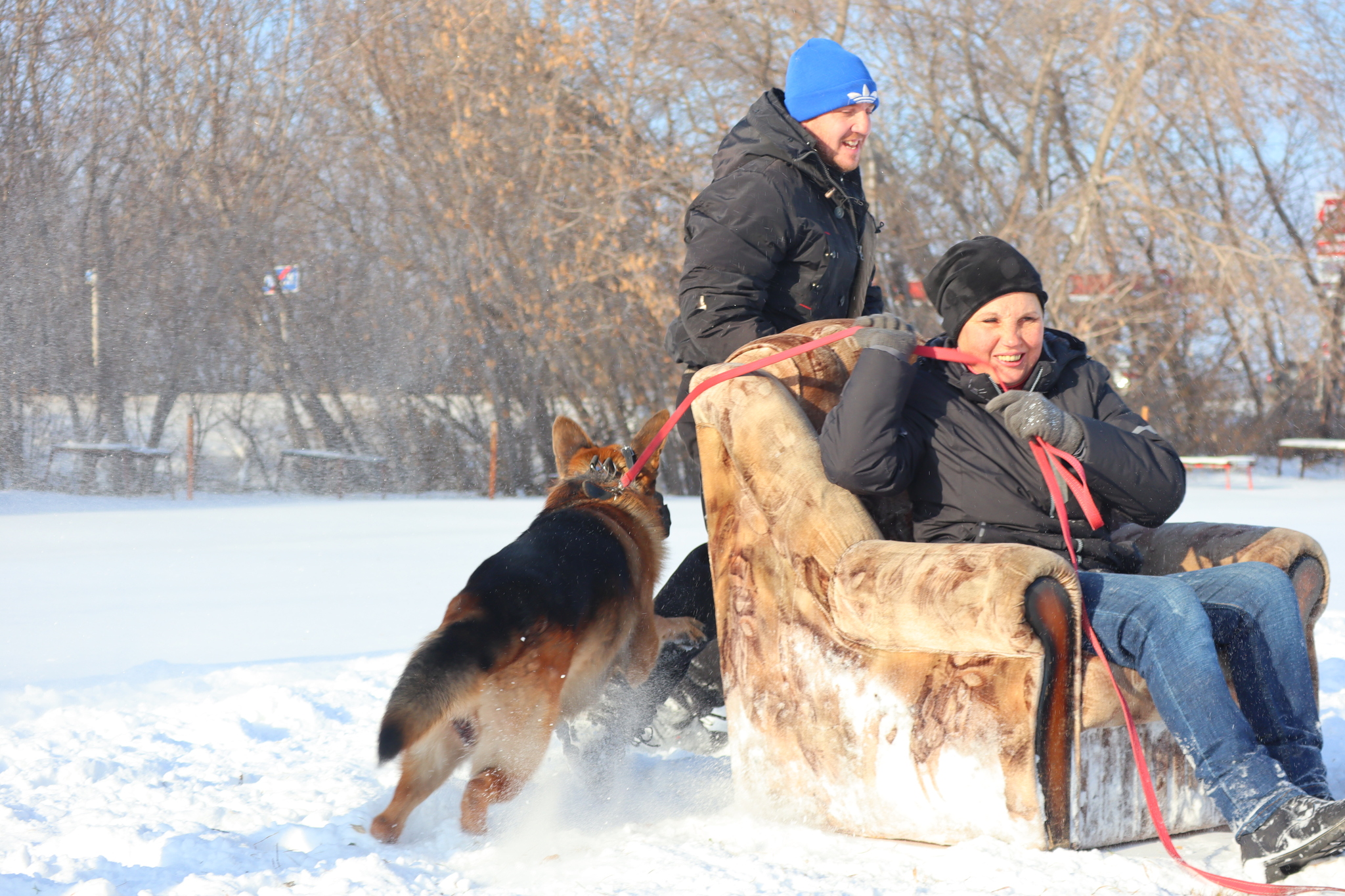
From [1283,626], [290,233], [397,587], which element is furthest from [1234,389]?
[1283,626]

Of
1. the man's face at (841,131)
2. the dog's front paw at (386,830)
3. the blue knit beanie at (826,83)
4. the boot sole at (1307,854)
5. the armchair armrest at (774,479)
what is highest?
the blue knit beanie at (826,83)

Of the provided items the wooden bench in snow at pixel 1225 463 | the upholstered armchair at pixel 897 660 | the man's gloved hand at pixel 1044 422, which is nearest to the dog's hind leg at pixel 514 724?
the upholstered armchair at pixel 897 660

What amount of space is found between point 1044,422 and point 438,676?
1.36 metres

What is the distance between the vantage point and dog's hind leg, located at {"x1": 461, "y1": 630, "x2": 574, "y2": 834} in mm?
2428

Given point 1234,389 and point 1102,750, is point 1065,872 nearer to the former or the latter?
point 1102,750

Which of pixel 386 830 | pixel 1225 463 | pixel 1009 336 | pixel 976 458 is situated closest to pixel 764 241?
pixel 1009 336

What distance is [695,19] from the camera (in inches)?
453

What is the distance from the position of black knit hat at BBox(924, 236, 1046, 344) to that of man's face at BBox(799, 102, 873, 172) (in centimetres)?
46

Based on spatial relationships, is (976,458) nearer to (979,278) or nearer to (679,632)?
(979,278)

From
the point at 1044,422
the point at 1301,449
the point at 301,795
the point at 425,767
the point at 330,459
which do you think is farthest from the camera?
the point at 1301,449

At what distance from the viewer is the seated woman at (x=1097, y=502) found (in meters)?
1.97

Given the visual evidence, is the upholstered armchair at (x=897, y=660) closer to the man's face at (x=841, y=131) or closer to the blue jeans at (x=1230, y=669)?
the blue jeans at (x=1230, y=669)

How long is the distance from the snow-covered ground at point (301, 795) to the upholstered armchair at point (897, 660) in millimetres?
85

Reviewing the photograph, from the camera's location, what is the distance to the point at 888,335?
239 cm
